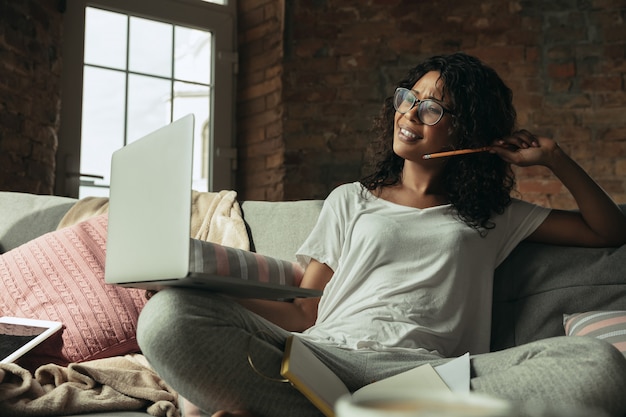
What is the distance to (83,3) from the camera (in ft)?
13.9

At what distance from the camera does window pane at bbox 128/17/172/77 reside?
174 inches

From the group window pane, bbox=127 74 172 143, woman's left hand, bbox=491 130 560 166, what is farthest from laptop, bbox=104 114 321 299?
window pane, bbox=127 74 172 143

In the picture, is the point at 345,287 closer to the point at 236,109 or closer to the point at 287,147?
the point at 287,147

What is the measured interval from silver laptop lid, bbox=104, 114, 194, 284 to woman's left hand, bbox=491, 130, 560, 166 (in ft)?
3.30

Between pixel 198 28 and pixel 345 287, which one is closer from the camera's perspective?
pixel 345 287

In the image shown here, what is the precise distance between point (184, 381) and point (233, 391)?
0.08 meters

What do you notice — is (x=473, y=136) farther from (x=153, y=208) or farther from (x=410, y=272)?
(x=153, y=208)

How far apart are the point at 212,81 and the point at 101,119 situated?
726mm

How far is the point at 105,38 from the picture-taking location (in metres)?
4.33

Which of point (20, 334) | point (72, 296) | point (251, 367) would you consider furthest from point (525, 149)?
point (20, 334)

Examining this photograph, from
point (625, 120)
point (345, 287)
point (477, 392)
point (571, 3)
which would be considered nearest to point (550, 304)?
point (345, 287)

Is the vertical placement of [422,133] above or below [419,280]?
above

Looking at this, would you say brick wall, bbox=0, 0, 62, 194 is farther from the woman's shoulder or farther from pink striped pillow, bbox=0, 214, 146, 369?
the woman's shoulder

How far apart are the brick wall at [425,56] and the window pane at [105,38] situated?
0.81 metres
